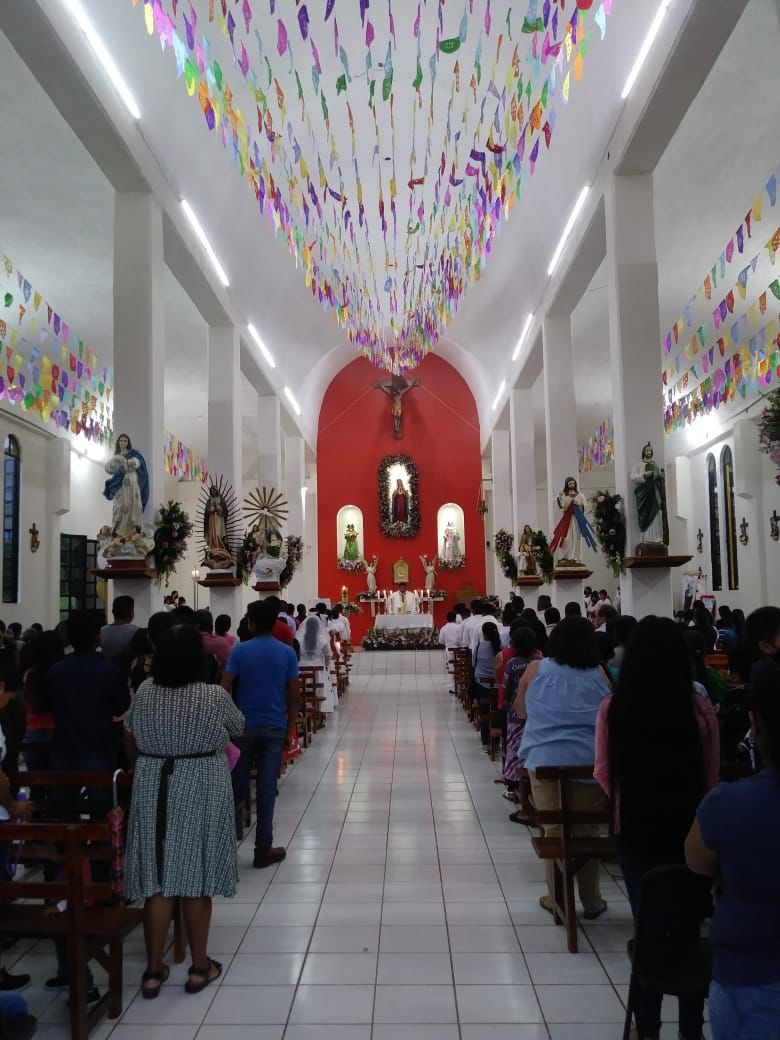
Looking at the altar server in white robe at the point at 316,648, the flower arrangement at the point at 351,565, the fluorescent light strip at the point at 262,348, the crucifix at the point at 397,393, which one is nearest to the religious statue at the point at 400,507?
the flower arrangement at the point at 351,565

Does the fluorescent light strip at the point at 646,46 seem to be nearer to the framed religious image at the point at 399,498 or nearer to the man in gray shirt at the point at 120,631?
the man in gray shirt at the point at 120,631

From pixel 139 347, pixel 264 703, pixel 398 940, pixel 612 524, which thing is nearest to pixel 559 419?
pixel 612 524

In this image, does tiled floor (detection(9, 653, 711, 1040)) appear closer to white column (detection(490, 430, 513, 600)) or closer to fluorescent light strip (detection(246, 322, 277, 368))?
fluorescent light strip (detection(246, 322, 277, 368))

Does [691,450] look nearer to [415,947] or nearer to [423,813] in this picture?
[423,813]

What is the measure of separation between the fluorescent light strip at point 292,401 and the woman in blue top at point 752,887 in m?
17.2

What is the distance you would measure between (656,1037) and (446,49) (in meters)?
6.97

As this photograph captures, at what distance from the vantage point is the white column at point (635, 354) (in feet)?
27.3

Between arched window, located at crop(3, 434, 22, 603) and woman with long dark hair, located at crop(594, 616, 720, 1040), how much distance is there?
14174 mm

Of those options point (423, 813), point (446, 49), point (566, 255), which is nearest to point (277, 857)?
point (423, 813)

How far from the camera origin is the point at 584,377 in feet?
63.3

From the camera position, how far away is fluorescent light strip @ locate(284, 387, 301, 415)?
18906 mm

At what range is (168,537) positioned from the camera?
28.0 feet

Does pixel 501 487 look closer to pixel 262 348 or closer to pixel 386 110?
pixel 262 348

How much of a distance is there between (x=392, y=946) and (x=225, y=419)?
9.37 metres
